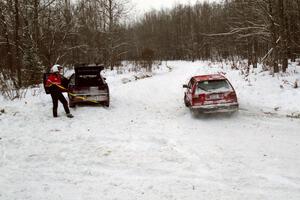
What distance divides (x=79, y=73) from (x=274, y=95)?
9444 millimetres

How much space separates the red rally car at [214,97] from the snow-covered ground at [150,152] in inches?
19.5

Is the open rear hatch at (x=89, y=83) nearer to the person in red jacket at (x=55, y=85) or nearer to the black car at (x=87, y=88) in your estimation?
the black car at (x=87, y=88)

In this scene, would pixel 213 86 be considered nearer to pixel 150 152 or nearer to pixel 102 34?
pixel 150 152

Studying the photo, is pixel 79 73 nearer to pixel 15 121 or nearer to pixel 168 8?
pixel 15 121

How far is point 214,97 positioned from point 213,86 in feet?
1.79

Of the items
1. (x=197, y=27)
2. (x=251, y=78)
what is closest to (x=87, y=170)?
(x=251, y=78)

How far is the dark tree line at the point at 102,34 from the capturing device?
19.1 meters

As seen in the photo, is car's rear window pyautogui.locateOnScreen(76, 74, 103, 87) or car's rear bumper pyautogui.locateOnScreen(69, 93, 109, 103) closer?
car's rear bumper pyautogui.locateOnScreen(69, 93, 109, 103)

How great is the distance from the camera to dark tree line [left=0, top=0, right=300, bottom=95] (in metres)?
19.1

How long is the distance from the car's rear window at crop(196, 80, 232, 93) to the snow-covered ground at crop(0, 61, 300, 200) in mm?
1161

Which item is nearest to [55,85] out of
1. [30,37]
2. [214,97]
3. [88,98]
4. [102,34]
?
A: [88,98]

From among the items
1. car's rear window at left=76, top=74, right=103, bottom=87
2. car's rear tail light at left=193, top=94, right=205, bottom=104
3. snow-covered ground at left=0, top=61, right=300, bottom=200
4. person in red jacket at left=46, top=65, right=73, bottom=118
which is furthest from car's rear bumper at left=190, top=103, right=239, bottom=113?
car's rear window at left=76, top=74, right=103, bottom=87

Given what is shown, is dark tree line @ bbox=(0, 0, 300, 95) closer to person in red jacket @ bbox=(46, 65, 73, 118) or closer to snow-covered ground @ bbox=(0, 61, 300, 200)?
person in red jacket @ bbox=(46, 65, 73, 118)

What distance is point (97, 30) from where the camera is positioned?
38.6 m
